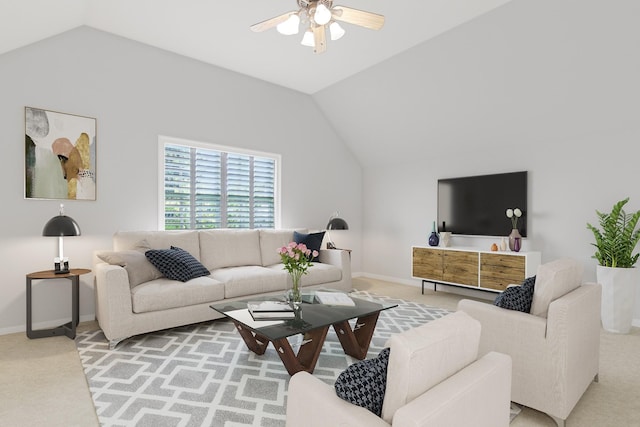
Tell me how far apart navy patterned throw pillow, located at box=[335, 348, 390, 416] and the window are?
12.7 feet

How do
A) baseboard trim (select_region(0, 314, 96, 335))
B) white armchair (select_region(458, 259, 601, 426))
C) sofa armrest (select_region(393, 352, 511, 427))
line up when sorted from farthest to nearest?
baseboard trim (select_region(0, 314, 96, 335)) → white armchair (select_region(458, 259, 601, 426)) → sofa armrest (select_region(393, 352, 511, 427))

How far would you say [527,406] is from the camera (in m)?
2.07

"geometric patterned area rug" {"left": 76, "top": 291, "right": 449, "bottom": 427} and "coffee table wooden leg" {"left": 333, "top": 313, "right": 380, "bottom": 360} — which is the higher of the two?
"coffee table wooden leg" {"left": 333, "top": 313, "right": 380, "bottom": 360}

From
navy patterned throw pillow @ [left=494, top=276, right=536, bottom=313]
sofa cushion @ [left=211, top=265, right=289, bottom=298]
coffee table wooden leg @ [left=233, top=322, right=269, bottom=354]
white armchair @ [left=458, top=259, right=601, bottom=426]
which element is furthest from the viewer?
sofa cushion @ [left=211, top=265, right=289, bottom=298]

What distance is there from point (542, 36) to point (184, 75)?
404 centimetres

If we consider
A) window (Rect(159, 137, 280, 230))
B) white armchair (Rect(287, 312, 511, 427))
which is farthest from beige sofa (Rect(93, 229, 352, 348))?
white armchair (Rect(287, 312, 511, 427))

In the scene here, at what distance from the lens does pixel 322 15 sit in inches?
94.2

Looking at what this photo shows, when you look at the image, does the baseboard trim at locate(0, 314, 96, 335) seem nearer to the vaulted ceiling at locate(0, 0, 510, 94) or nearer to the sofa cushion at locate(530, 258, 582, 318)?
the vaulted ceiling at locate(0, 0, 510, 94)

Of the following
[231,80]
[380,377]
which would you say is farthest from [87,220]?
[380,377]

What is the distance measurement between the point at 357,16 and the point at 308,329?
7.20 ft

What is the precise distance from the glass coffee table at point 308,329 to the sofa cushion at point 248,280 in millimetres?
734

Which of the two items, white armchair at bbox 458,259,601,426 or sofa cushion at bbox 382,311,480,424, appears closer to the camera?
sofa cushion at bbox 382,311,480,424

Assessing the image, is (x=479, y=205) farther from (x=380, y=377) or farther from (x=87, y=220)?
(x=87, y=220)

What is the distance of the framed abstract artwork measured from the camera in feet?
11.7
